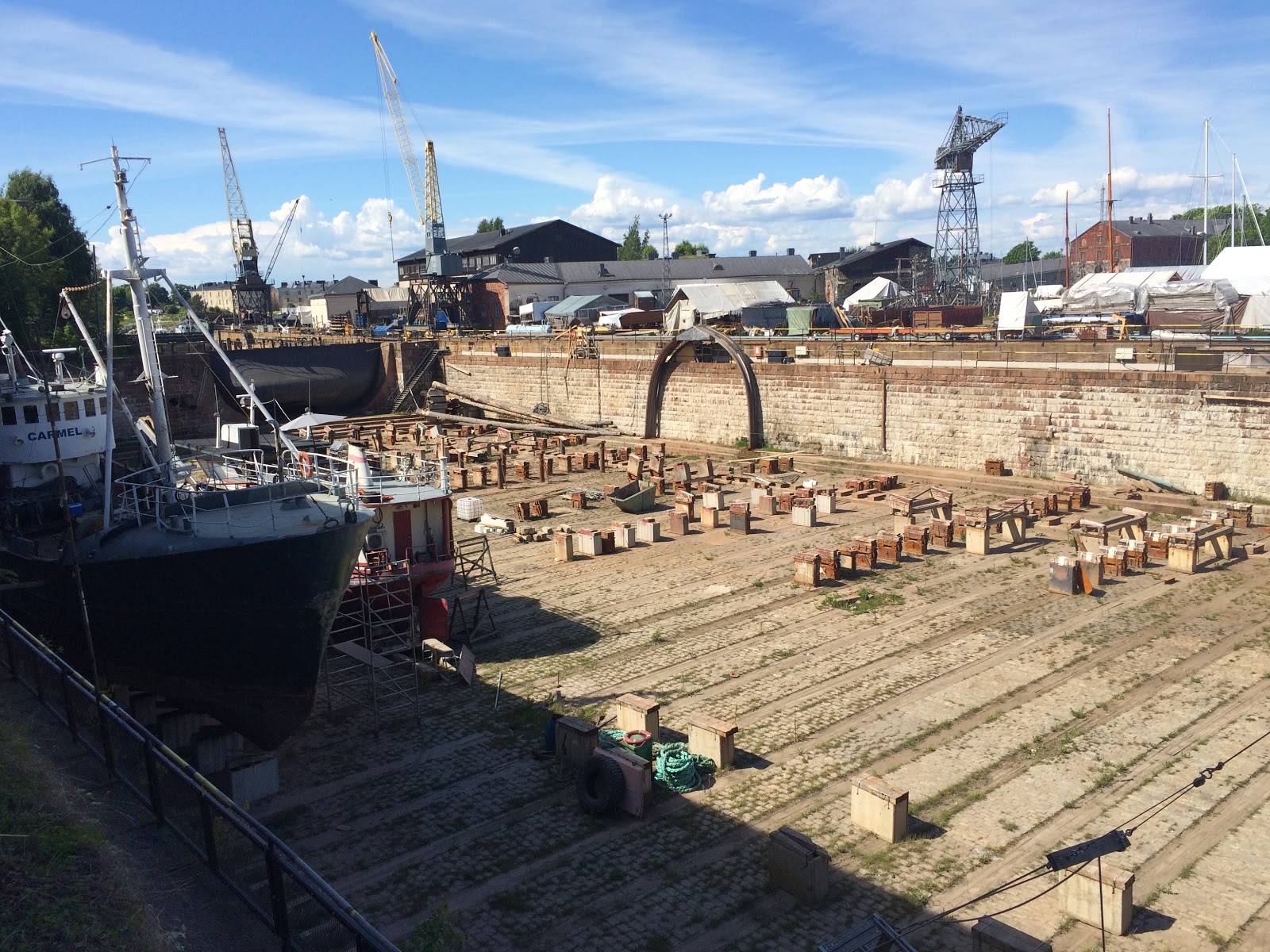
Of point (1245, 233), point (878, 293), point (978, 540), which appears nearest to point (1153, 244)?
point (1245, 233)

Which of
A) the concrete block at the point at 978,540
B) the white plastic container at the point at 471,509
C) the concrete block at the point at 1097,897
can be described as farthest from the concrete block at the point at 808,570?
the concrete block at the point at 1097,897

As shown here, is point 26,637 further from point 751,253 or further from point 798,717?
point 751,253

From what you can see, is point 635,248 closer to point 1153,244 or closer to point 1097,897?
point 1153,244

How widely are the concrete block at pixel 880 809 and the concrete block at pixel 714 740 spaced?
151 cm

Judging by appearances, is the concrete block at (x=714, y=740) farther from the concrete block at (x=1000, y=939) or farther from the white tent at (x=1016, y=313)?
the white tent at (x=1016, y=313)

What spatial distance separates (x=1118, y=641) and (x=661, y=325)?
35.5 m

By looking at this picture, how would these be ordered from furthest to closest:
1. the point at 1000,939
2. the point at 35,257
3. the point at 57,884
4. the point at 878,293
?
the point at 878,293
the point at 35,257
the point at 1000,939
the point at 57,884

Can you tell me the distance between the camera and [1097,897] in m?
7.19

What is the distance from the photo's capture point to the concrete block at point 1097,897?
7.03m

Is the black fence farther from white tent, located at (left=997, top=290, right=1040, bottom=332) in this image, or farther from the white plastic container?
white tent, located at (left=997, top=290, right=1040, bottom=332)

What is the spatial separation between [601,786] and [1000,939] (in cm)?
388

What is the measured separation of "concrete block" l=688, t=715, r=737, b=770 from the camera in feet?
32.0

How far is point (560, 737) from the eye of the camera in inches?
392

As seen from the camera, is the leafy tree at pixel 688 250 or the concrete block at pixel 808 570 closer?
the concrete block at pixel 808 570
